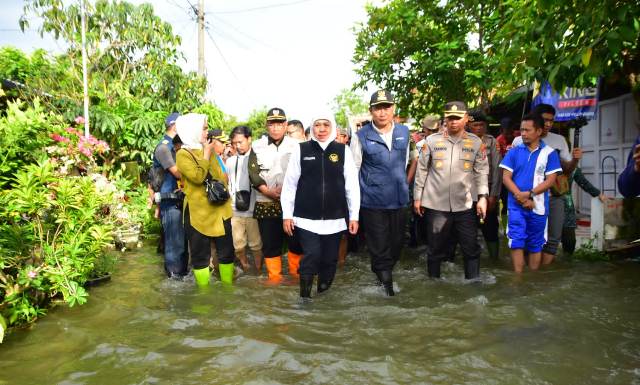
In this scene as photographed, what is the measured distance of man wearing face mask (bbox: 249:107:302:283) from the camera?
5.65 metres

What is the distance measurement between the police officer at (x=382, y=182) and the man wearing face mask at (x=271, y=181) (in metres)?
0.97

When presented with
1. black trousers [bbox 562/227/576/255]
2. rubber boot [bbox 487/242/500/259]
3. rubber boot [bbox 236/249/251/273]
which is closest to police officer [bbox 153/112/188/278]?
rubber boot [bbox 236/249/251/273]

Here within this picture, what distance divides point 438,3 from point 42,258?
9.81 m

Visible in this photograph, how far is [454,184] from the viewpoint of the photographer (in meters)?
5.36

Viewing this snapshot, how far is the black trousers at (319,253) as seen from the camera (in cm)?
484

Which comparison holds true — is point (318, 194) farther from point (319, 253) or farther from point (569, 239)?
point (569, 239)

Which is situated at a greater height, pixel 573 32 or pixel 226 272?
pixel 573 32

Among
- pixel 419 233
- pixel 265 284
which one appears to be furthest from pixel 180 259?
pixel 419 233

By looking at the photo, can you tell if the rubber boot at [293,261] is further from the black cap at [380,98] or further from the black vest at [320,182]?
the black cap at [380,98]

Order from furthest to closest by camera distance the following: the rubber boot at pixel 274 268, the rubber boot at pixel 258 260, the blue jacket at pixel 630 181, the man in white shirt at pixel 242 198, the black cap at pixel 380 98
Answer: the rubber boot at pixel 258 260 → the man in white shirt at pixel 242 198 → the rubber boot at pixel 274 268 → the black cap at pixel 380 98 → the blue jacket at pixel 630 181

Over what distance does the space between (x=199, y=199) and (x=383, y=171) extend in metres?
1.90

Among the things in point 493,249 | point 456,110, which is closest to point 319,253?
point 456,110

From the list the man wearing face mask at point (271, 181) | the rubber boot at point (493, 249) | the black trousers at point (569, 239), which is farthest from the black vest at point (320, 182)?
the black trousers at point (569, 239)

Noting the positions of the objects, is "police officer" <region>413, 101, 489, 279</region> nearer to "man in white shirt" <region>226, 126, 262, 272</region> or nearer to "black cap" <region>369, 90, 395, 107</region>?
"black cap" <region>369, 90, 395, 107</region>
